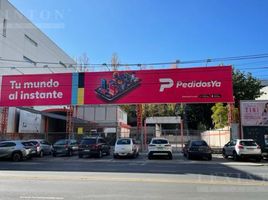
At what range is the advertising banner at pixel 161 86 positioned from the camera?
32.8m

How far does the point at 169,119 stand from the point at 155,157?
116 ft

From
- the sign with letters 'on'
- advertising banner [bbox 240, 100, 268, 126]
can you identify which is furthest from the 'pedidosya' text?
advertising banner [bbox 240, 100, 268, 126]

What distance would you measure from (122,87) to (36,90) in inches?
365

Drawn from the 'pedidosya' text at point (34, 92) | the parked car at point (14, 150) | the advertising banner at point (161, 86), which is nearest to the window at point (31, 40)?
the 'pedidosya' text at point (34, 92)

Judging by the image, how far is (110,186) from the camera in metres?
11.4

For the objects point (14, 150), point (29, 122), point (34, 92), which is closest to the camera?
point (14, 150)

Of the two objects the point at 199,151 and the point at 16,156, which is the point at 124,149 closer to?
the point at 199,151

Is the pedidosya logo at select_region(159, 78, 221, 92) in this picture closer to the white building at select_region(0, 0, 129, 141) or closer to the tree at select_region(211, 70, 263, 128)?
the white building at select_region(0, 0, 129, 141)

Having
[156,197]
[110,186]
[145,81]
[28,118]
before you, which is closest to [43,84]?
[28,118]

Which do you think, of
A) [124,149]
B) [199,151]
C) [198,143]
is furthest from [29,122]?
[199,151]

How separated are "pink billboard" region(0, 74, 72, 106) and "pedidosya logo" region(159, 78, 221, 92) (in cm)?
968

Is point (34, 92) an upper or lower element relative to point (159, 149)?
upper

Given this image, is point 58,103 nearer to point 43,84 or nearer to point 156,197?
point 43,84

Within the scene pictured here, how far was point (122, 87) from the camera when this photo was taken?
34438 millimetres
